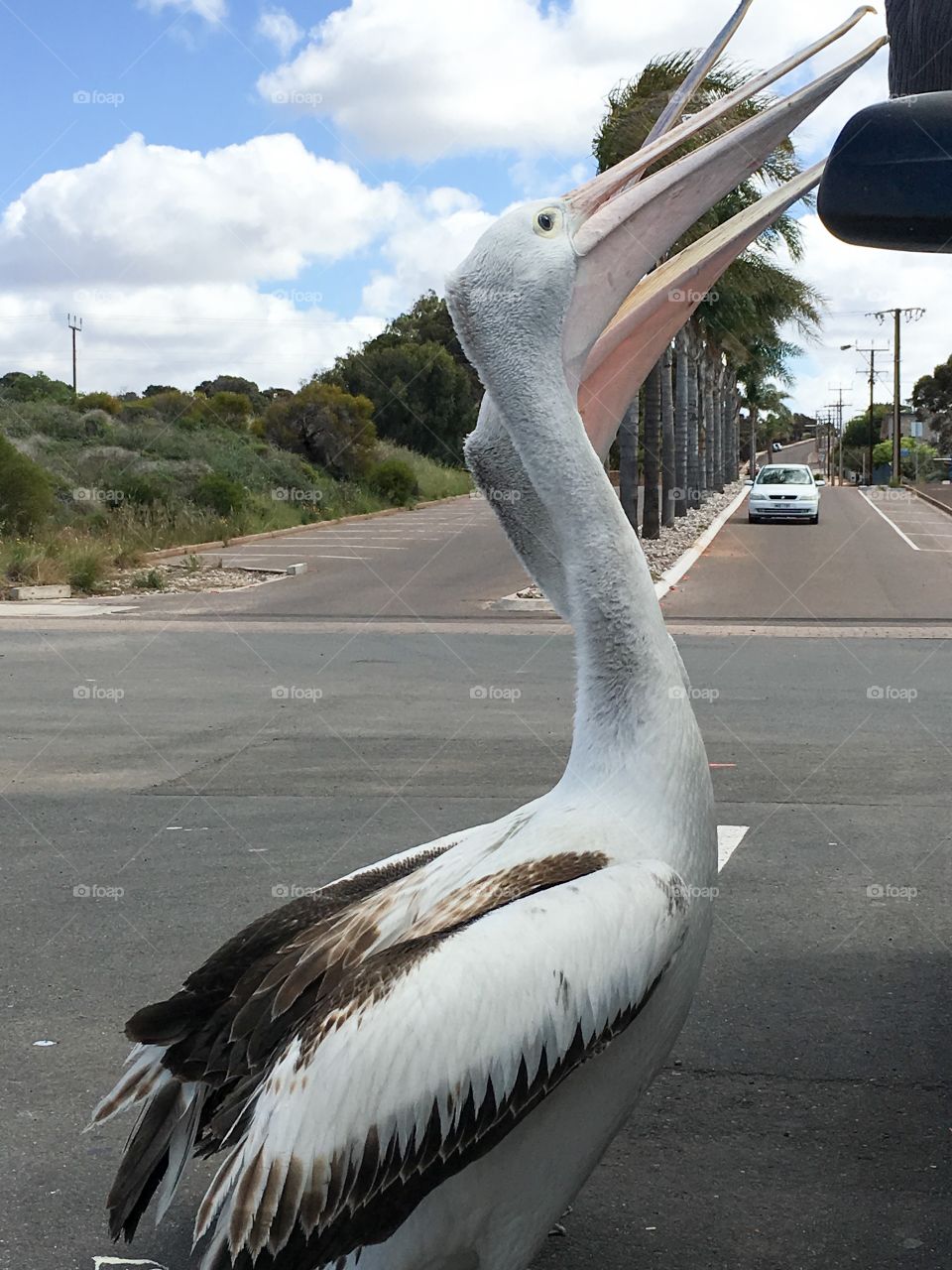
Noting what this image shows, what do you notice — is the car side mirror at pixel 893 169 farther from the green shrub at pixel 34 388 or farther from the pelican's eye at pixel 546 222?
the green shrub at pixel 34 388

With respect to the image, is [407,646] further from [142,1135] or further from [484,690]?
[142,1135]

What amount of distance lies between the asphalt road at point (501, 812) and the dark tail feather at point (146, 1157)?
15.5 inches

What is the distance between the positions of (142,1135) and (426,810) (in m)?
4.10

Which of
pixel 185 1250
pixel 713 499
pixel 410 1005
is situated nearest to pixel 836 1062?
pixel 185 1250

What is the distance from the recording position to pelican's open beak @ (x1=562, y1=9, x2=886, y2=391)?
294 centimetres

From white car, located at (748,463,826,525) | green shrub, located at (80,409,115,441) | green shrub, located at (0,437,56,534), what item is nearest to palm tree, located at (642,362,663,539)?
white car, located at (748,463,826,525)

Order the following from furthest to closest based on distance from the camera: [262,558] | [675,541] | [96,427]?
[96,427]
[675,541]
[262,558]

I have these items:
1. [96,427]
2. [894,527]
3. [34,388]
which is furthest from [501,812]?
[34,388]

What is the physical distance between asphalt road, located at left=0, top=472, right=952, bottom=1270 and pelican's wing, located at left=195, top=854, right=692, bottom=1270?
976mm

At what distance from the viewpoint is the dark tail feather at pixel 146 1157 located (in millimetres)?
2854

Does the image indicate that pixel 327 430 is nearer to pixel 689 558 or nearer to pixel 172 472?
pixel 172 472

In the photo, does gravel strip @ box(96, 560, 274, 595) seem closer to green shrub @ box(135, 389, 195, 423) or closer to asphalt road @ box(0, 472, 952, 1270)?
asphalt road @ box(0, 472, 952, 1270)

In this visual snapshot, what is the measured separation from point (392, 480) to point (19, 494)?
1939 centimetres

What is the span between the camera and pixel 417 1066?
2.30 meters
